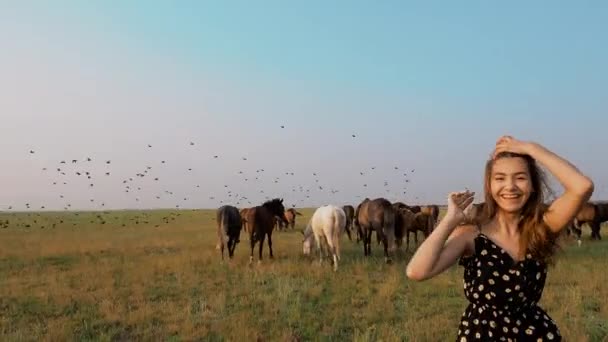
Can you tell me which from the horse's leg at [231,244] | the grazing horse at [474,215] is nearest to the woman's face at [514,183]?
the grazing horse at [474,215]

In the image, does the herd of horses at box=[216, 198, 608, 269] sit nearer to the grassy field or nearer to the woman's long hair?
the grassy field

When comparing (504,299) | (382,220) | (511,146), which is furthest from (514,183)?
(382,220)

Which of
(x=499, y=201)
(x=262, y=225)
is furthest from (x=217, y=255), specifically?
(x=499, y=201)

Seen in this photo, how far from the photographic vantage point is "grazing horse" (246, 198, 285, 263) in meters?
16.5

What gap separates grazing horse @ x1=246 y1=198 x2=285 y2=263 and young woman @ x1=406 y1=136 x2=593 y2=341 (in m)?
13.4

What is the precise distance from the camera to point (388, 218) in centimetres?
1603

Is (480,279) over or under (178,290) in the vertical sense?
over

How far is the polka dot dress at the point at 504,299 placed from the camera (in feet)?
8.23

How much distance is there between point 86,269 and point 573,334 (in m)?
12.7

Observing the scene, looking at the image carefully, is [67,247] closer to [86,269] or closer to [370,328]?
[86,269]

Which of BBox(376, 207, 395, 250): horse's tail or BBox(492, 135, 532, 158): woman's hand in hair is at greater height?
BBox(492, 135, 532, 158): woman's hand in hair

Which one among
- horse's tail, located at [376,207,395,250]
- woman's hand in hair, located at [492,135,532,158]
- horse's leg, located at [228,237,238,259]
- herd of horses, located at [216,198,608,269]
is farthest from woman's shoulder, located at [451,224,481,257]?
horse's leg, located at [228,237,238,259]

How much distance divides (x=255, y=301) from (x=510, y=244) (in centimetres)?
765

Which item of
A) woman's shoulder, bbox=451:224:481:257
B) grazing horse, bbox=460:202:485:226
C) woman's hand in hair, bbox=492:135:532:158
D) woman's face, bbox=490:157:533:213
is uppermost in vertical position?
woman's hand in hair, bbox=492:135:532:158
